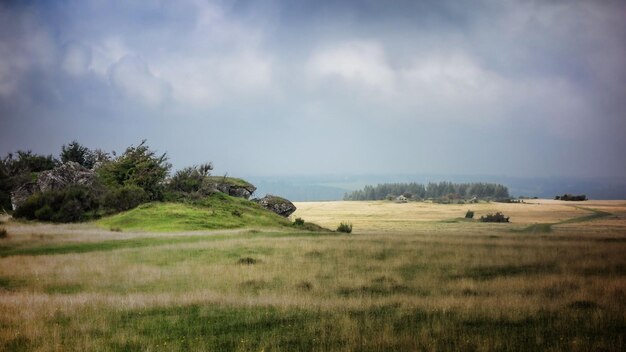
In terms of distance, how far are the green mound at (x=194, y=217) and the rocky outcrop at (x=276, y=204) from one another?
9359 mm

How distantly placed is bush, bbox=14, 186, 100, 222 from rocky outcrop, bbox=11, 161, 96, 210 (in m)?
4.71

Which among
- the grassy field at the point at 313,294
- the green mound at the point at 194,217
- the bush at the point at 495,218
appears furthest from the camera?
the bush at the point at 495,218

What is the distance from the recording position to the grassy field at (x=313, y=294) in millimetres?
12578

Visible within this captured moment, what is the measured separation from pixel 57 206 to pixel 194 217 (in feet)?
50.3

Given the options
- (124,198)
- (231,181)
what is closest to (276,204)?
(231,181)

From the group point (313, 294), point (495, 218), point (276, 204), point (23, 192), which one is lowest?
point (313, 294)

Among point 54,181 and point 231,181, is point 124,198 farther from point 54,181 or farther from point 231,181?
point 231,181

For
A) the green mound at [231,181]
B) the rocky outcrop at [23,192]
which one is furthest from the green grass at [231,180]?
the rocky outcrop at [23,192]

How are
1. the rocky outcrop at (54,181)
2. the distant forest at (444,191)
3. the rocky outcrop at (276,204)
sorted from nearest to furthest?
the rocky outcrop at (54,181) < the rocky outcrop at (276,204) < the distant forest at (444,191)

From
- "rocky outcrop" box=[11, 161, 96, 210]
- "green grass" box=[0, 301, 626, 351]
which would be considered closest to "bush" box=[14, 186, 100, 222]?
"rocky outcrop" box=[11, 161, 96, 210]

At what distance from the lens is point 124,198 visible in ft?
194

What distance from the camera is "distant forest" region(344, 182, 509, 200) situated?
138 meters

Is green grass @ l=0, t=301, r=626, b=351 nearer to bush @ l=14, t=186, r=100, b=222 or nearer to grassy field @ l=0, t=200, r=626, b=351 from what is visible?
grassy field @ l=0, t=200, r=626, b=351

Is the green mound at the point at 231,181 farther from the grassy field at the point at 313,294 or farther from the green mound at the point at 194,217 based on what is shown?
the grassy field at the point at 313,294
